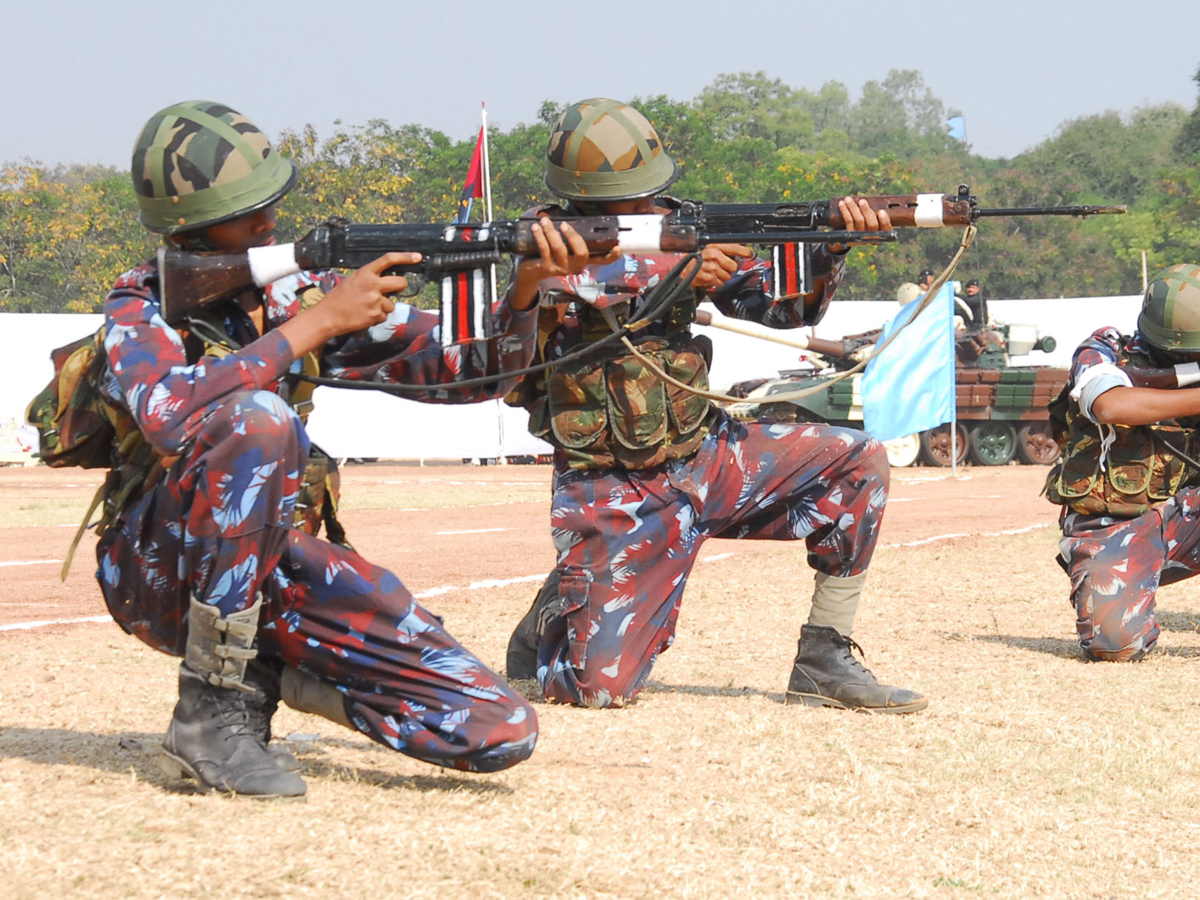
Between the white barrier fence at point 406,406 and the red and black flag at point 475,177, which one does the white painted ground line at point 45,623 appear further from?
the red and black flag at point 475,177

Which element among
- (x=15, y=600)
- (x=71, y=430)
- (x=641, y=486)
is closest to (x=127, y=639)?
(x=15, y=600)

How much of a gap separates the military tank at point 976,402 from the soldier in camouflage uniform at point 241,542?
59.5ft

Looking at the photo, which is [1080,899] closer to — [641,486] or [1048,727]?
[1048,727]

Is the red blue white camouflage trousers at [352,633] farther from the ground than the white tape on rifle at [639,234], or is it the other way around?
the white tape on rifle at [639,234]

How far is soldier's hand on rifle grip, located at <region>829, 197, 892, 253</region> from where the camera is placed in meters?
5.18

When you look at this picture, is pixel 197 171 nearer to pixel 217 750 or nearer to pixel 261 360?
pixel 261 360

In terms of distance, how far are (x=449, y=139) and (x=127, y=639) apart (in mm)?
43992

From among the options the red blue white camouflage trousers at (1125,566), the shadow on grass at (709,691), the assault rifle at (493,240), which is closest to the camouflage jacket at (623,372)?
the assault rifle at (493,240)

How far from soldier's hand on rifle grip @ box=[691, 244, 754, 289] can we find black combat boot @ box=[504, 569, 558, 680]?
1248mm

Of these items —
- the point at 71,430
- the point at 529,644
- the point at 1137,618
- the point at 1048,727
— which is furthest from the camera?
the point at 1137,618

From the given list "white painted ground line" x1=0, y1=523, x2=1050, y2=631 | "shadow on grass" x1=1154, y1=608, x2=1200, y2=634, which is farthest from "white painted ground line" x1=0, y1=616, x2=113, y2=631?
"shadow on grass" x1=1154, y1=608, x2=1200, y2=634

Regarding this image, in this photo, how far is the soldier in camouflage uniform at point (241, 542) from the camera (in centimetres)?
350

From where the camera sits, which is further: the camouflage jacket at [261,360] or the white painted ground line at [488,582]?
the white painted ground line at [488,582]

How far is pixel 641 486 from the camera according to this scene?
5359mm
